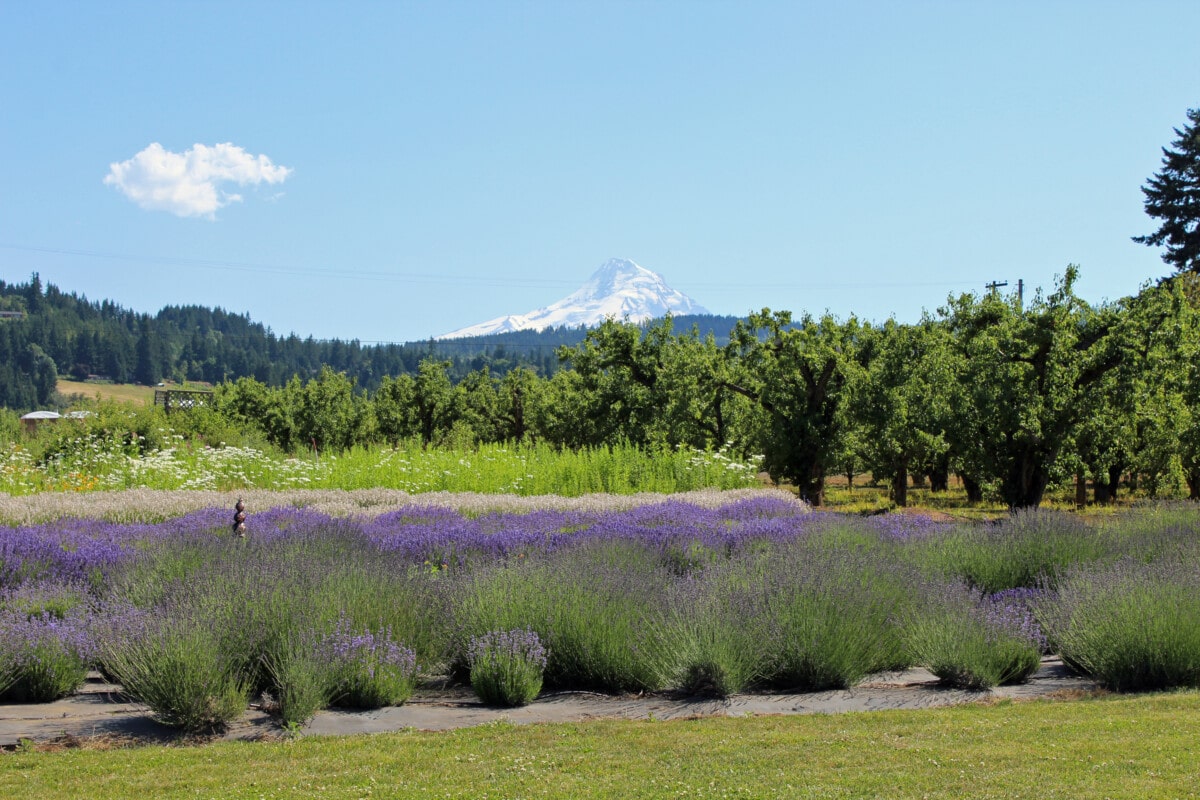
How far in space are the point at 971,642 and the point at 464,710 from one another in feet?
11.0

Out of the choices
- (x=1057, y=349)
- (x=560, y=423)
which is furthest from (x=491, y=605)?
(x=560, y=423)

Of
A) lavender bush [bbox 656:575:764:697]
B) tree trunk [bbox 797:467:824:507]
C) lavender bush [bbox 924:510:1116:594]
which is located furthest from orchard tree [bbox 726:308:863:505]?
lavender bush [bbox 656:575:764:697]

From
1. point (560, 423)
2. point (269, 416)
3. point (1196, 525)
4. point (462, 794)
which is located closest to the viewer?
point (462, 794)

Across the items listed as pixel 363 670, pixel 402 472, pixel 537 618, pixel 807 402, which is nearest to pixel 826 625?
pixel 537 618

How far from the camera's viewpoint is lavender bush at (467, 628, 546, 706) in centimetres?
573

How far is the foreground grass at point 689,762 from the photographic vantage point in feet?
13.4

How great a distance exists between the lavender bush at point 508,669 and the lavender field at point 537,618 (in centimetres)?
1

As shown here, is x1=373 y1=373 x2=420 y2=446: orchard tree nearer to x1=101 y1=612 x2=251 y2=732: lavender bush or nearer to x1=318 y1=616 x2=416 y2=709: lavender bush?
x1=318 y1=616 x2=416 y2=709: lavender bush

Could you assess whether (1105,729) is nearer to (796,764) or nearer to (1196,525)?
(796,764)

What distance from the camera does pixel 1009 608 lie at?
273 inches

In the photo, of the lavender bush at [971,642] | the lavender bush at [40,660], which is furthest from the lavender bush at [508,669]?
the lavender bush at [971,642]

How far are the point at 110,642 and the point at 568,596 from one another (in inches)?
114

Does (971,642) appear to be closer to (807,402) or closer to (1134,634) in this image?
(1134,634)

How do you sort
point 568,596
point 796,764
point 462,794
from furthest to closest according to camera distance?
point 568,596 < point 796,764 < point 462,794
